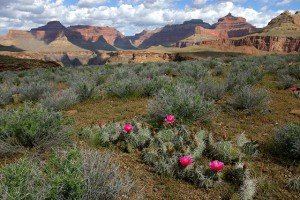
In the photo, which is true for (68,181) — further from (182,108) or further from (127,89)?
(127,89)

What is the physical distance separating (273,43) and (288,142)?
461ft

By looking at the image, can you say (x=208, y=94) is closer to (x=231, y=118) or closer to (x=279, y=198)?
(x=231, y=118)

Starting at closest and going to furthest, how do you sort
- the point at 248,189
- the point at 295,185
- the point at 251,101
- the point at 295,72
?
the point at 248,189
the point at 295,185
the point at 251,101
the point at 295,72

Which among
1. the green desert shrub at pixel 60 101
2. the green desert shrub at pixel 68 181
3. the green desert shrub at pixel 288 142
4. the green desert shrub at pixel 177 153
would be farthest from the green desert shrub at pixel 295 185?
the green desert shrub at pixel 60 101

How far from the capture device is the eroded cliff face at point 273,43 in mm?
133625

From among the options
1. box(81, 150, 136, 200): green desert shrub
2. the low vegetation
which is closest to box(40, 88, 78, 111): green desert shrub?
the low vegetation

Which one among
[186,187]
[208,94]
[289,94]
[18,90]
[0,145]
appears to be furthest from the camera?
[18,90]

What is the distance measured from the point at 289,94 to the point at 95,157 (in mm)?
8299

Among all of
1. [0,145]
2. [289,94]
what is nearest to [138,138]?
[0,145]

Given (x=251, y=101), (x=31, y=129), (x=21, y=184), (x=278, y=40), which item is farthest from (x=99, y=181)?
(x=278, y=40)

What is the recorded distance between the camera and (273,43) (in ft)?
447

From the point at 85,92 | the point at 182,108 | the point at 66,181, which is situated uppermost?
the point at 66,181

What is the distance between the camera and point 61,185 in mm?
3152

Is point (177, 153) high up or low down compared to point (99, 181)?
down
